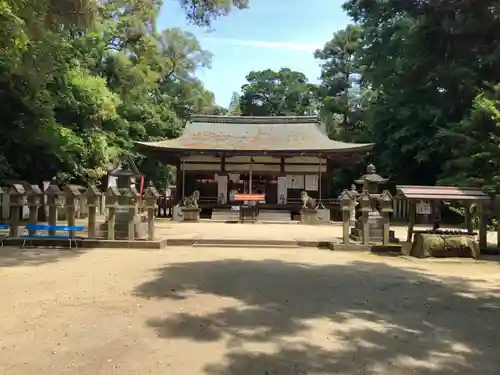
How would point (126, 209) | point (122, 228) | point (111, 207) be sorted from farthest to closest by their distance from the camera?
point (126, 209), point (122, 228), point (111, 207)

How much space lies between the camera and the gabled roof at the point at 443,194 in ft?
36.2

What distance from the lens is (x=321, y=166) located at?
85.1ft

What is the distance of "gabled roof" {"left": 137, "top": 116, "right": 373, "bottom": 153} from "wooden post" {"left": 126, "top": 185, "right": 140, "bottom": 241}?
11334 mm

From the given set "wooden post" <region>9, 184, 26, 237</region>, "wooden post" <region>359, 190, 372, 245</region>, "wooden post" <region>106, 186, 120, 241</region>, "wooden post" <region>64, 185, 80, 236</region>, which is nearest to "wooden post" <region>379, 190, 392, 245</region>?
"wooden post" <region>359, 190, 372, 245</region>

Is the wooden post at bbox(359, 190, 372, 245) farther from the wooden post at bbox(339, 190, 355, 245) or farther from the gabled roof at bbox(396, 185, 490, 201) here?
the gabled roof at bbox(396, 185, 490, 201)

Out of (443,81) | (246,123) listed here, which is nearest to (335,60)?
(246,123)

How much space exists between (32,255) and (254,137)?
1836 cm

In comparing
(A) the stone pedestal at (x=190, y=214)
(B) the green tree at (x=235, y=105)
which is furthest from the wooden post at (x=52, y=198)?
(B) the green tree at (x=235, y=105)

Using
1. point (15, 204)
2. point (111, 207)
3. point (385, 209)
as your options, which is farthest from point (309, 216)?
point (15, 204)

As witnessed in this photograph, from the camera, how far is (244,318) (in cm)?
538

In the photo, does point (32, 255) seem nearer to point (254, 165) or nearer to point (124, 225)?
point (124, 225)

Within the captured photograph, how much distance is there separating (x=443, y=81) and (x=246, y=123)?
2392cm

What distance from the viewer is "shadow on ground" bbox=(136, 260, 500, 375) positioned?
406 cm

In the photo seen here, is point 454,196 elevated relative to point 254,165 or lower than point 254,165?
lower
